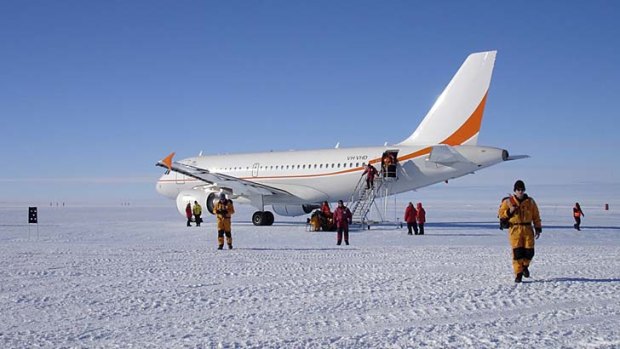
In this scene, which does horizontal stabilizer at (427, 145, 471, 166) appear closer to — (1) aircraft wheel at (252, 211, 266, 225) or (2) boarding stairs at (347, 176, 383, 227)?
(2) boarding stairs at (347, 176, 383, 227)

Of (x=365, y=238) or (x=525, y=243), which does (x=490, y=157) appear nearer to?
(x=365, y=238)

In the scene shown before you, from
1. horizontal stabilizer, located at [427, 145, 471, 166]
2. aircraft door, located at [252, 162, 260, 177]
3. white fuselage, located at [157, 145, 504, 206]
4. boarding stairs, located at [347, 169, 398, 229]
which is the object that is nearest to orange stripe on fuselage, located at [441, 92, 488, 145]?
white fuselage, located at [157, 145, 504, 206]

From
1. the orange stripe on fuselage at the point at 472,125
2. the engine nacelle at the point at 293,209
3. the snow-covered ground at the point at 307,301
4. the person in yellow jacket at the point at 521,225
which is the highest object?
the orange stripe on fuselage at the point at 472,125

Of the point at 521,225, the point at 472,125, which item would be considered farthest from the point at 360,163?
the point at 521,225

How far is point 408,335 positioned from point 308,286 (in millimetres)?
3050

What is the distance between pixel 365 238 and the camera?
19.2 meters

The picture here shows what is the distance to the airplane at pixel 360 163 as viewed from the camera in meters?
23.3

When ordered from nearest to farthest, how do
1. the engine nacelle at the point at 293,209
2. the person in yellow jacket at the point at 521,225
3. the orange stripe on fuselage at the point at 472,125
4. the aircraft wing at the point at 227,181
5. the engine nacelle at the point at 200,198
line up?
the person in yellow jacket at the point at 521,225 < the orange stripe on fuselage at the point at 472,125 < the aircraft wing at the point at 227,181 < the engine nacelle at the point at 200,198 < the engine nacelle at the point at 293,209

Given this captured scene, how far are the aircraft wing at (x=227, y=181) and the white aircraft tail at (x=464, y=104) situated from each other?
24.9 ft

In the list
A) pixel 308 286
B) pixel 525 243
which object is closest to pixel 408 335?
pixel 308 286

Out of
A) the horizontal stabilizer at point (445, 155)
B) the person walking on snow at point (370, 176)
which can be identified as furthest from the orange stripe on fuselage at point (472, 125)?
the person walking on snow at point (370, 176)

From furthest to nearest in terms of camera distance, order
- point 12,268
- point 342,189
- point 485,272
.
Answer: point 342,189
point 12,268
point 485,272

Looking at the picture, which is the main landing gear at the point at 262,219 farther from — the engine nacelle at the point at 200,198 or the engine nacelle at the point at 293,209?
the engine nacelle at the point at 200,198

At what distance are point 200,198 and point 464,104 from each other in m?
11.8
